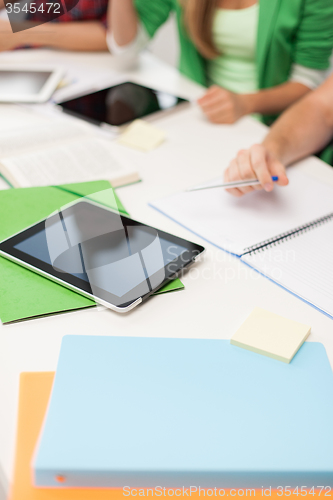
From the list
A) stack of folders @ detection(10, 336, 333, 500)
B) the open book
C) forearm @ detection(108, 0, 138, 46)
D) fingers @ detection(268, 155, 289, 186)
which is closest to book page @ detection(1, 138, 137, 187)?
the open book

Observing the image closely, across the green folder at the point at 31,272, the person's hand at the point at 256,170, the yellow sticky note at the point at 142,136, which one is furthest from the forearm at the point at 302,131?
the green folder at the point at 31,272

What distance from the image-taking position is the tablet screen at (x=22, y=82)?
3.58 feet

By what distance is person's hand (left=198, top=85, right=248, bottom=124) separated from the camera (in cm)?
103

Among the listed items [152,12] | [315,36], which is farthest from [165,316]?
[152,12]

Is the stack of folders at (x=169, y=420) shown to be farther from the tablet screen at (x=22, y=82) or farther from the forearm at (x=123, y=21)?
the forearm at (x=123, y=21)

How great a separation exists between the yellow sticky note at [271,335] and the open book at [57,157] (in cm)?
38

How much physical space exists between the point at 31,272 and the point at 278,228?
1.21 feet

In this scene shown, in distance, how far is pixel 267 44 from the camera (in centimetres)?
119

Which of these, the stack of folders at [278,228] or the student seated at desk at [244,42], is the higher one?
the student seated at desk at [244,42]

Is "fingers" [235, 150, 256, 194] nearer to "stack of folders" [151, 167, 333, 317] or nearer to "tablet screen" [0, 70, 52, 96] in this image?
"stack of folders" [151, 167, 333, 317]

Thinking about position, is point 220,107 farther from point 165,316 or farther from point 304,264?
point 165,316

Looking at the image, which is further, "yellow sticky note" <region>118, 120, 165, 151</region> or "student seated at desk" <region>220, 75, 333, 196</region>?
"yellow sticky note" <region>118, 120, 165, 151</region>

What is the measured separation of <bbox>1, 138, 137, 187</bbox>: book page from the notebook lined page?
0.30 metres

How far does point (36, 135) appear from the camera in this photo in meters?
0.91
